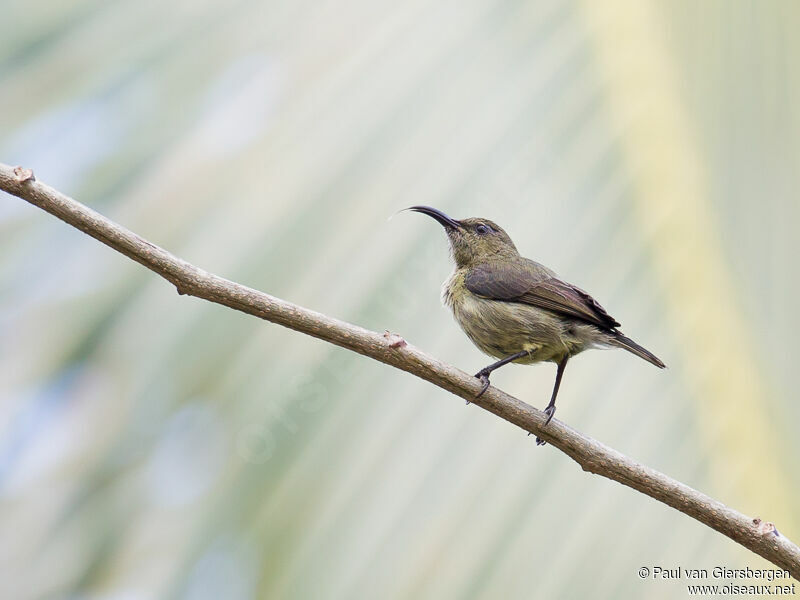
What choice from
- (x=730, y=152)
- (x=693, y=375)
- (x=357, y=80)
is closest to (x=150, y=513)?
(x=357, y=80)

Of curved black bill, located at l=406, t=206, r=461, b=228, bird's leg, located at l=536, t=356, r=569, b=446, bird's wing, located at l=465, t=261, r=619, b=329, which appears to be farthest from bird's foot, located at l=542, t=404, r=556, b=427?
curved black bill, located at l=406, t=206, r=461, b=228

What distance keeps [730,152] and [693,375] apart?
77 centimetres

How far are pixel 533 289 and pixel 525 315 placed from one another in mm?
171

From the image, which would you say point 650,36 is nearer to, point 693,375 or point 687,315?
point 687,315

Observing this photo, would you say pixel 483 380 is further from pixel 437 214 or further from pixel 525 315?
pixel 437 214

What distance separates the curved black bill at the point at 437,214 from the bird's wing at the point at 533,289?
28cm

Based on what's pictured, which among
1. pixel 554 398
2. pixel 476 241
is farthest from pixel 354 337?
pixel 476 241

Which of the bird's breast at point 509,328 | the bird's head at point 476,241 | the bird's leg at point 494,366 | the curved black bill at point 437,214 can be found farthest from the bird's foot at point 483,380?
the bird's head at point 476,241

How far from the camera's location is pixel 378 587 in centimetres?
231

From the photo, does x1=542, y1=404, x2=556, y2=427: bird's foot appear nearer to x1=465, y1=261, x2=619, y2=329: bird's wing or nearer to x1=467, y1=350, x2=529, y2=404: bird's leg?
x1=467, y1=350, x2=529, y2=404: bird's leg

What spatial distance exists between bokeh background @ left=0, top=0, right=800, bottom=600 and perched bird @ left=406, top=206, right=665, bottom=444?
0.31m

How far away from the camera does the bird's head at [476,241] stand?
4290mm

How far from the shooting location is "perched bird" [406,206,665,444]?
343cm

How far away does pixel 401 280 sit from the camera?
2619 mm
